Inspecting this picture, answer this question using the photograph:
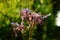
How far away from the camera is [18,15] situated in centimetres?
288

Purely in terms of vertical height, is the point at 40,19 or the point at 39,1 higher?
the point at 39,1

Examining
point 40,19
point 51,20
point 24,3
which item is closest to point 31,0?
point 24,3

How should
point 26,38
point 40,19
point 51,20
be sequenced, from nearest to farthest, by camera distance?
point 40,19 → point 26,38 → point 51,20

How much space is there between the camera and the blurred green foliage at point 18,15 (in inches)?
114

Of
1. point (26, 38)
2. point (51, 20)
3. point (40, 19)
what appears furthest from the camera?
point (51, 20)

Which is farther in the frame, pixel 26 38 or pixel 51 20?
pixel 51 20

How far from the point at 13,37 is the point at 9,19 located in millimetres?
237

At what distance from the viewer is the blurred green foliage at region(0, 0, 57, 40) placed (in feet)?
9.47

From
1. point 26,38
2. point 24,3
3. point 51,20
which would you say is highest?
point 24,3

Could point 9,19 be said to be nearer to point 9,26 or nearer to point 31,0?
point 9,26

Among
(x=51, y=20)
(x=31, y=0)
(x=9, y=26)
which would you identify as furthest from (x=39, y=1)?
(x=9, y=26)

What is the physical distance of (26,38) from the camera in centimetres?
289

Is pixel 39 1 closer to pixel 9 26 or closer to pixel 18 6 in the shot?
pixel 18 6

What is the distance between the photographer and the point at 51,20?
3074mm
